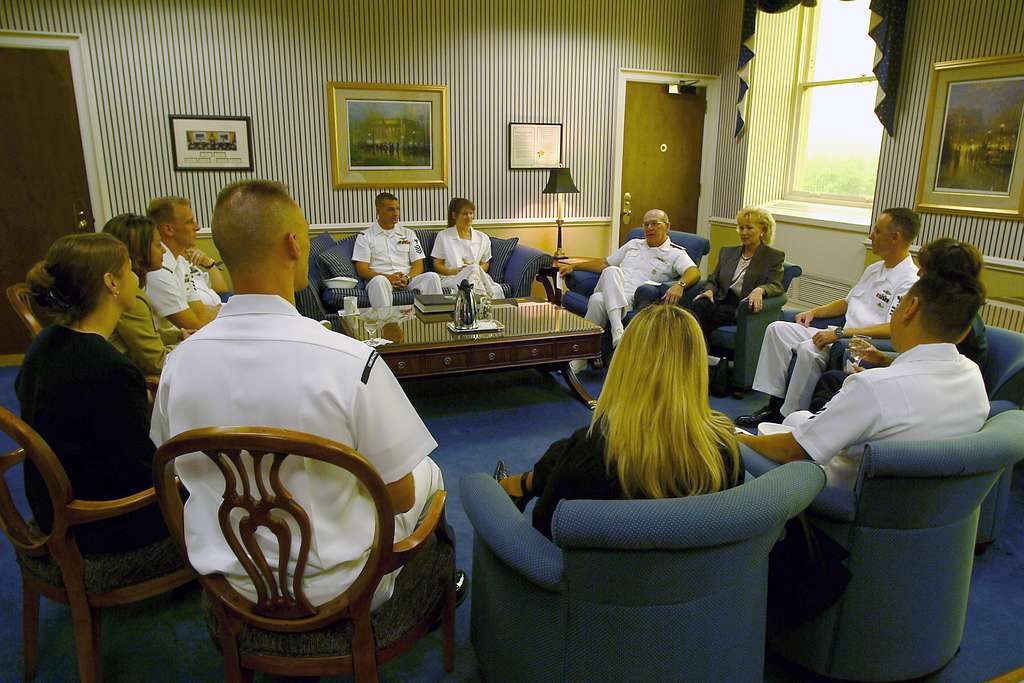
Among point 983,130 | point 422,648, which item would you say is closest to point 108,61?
point 422,648

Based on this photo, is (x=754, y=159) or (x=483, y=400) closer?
(x=483, y=400)

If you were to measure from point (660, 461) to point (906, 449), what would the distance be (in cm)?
66

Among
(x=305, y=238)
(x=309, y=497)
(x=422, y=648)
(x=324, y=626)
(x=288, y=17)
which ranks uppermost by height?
(x=288, y=17)

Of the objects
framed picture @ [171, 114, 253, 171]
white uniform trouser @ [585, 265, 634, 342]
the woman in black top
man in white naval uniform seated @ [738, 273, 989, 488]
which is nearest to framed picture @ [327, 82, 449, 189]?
framed picture @ [171, 114, 253, 171]

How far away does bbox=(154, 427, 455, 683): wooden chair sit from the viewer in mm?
1219

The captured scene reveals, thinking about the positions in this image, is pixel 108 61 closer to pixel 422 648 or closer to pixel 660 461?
pixel 422 648

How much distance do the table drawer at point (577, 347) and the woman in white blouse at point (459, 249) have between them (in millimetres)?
1494

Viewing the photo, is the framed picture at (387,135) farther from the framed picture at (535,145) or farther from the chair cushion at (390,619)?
the chair cushion at (390,619)

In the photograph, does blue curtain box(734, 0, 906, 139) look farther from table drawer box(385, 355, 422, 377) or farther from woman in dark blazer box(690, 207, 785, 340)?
table drawer box(385, 355, 422, 377)

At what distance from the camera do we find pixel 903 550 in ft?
5.67

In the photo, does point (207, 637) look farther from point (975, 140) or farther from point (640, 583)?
point (975, 140)

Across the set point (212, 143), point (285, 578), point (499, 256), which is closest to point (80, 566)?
point (285, 578)

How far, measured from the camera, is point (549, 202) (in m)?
6.69

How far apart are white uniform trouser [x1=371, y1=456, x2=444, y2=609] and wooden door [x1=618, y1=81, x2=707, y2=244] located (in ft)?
18.3
